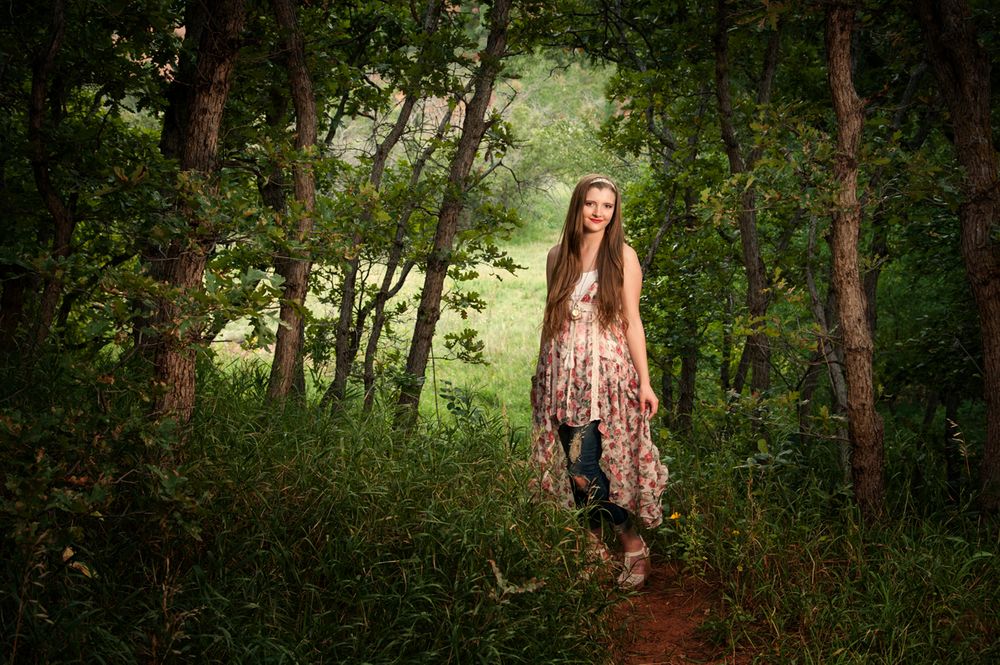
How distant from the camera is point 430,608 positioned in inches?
127

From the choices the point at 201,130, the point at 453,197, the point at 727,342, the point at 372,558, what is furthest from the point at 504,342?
the point at 372,558

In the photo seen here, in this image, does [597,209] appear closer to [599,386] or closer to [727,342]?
[599,386]

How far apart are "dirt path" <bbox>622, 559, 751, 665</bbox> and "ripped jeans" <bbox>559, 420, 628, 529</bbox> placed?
380 mm

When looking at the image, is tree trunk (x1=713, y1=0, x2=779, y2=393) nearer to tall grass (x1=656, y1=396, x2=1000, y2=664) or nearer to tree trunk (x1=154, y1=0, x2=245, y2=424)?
tall grass (x1=656, y1=396, x2=1000, y2=664)

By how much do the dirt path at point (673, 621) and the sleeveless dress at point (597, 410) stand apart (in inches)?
12.4

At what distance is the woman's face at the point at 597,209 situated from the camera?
13.6ft

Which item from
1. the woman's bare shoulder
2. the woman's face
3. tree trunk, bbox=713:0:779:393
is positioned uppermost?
tree trunk, bbox=713:0:779:393

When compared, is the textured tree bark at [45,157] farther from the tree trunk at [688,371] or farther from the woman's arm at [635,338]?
the tree trunk at [688,371]

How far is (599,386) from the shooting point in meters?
4.01

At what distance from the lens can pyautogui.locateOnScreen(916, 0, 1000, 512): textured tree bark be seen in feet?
13.5

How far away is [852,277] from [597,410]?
1.38 m

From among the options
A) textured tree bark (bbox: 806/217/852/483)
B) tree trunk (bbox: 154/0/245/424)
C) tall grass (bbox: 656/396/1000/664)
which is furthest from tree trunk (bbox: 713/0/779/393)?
tree trunk (bbox: 154/0/245/424)

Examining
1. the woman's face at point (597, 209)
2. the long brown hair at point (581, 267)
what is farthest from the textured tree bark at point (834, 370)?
the woman's face at point (597, 209)

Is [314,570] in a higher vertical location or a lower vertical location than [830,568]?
lower
